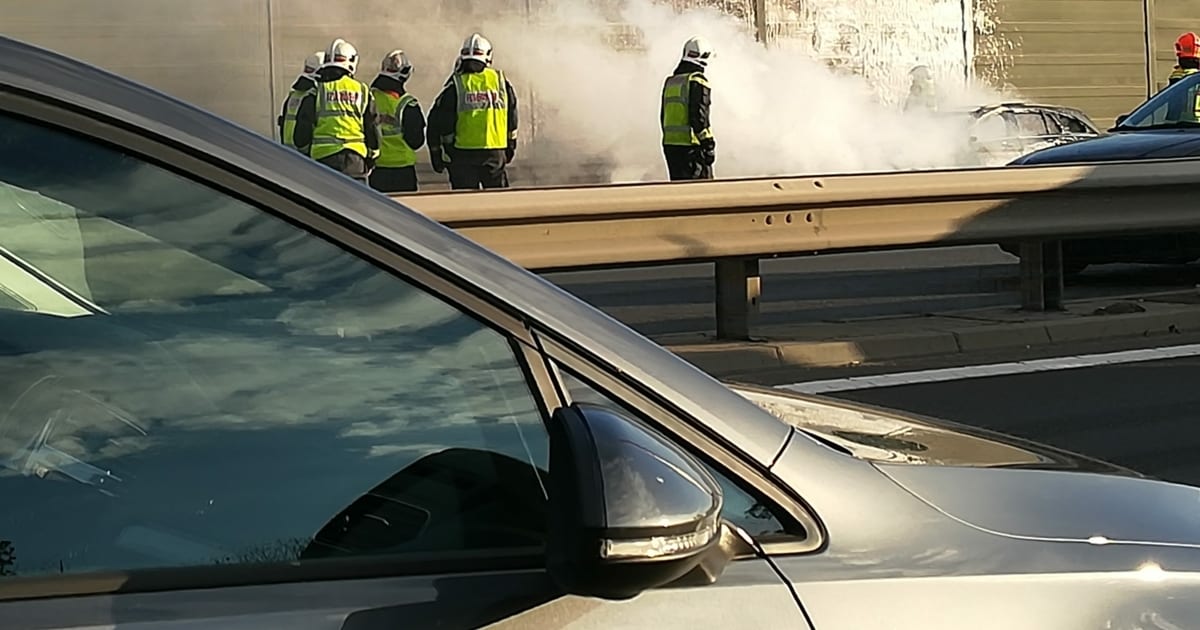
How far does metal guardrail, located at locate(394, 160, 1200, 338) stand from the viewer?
25.9ft

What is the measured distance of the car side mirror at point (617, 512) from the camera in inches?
65.7

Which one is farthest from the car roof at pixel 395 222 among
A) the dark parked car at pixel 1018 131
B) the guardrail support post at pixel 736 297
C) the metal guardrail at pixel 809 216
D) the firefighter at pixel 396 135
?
the dark parked car at pixel 1018 131

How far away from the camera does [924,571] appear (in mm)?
1969

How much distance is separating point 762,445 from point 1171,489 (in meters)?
0.85

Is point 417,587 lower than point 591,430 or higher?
lower

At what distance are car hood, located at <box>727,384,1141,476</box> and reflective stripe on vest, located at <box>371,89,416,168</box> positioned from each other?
46.1 feet

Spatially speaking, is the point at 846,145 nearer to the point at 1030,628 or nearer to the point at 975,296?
the point at 975,296

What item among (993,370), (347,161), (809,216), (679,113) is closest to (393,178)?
(347,161)

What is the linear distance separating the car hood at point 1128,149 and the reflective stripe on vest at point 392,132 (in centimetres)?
733

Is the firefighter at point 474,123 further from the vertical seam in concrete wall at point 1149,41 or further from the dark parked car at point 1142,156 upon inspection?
the vertical seam in concrete wall at point 1149,41

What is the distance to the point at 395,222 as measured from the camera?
184 centimetres

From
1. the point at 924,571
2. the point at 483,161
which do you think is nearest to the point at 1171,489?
the point at 924,571

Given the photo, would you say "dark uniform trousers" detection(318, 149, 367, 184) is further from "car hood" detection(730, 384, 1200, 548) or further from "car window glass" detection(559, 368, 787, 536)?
"car window glass" detection(559, 368, 787, 536)

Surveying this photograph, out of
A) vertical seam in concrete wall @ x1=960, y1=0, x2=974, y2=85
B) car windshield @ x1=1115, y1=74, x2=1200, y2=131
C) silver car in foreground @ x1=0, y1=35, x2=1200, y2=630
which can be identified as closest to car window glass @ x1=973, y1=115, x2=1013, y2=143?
vertical seam in concrete wall @ x1=960, y1=0, x2=974, y2=85
